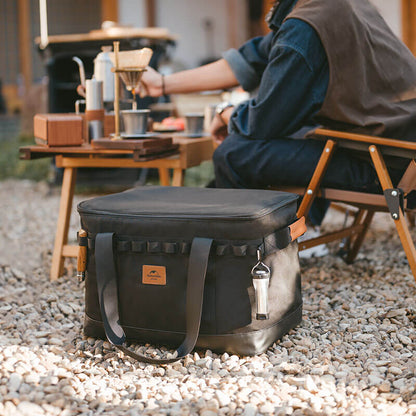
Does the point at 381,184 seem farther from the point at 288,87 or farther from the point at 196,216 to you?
the point at 196,216

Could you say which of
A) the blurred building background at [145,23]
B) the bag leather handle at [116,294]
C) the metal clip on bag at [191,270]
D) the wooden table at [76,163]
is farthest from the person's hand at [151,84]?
the blurred building background at [145,23]

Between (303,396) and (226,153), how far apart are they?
3.43 feet

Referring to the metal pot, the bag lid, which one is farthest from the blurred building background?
the bag lid

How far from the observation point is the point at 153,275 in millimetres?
1696

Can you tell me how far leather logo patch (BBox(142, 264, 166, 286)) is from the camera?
169 cm

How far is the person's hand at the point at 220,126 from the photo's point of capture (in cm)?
245

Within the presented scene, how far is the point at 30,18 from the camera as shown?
11.3 metres

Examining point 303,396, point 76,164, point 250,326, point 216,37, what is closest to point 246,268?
point 250,326

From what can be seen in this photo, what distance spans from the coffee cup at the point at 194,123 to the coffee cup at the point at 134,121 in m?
0.42

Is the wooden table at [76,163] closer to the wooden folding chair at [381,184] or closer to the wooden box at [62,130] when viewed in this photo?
the wooden box at [62,130]

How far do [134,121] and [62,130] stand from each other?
27 cm

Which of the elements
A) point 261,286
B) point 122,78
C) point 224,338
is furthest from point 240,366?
point 122,78

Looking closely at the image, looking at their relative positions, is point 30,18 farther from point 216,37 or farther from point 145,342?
point 145,342

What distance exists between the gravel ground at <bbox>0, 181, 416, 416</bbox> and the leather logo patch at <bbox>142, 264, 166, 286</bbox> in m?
0.22
